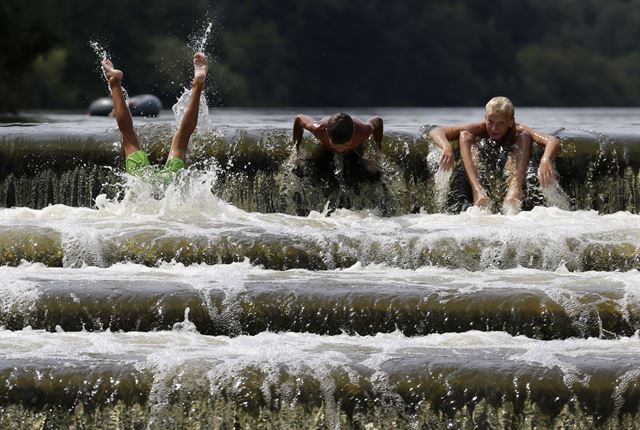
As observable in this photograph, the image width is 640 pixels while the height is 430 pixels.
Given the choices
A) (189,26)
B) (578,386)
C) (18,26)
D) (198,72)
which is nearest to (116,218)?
(198,72)

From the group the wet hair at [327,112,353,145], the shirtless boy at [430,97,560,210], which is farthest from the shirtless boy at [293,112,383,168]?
the shirtless boy at [430,97,560,210]

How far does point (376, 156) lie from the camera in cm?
1434

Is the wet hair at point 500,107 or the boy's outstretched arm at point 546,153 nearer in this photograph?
the boy's outstretched arm at point 546,153

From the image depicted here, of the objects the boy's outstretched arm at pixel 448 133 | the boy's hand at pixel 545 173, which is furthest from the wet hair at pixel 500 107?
the boy's hand at pixel 545 173

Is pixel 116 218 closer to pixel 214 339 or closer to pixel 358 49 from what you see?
pixel 214 339

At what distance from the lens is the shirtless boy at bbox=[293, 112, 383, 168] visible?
527 inches

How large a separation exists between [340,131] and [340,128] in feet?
0.13

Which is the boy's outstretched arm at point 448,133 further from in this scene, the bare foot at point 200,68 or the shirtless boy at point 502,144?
the bare foot at point 200,68

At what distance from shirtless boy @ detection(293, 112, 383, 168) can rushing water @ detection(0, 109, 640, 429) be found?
11.2 inches

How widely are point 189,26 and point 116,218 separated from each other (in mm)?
75354

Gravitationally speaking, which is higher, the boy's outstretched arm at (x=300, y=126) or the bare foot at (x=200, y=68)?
the bare foot at (x=200, y=68)

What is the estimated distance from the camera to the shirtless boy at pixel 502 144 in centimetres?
1371

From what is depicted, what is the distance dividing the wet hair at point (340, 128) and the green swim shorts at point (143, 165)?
1.41 m

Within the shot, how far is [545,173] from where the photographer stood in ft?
44.9
